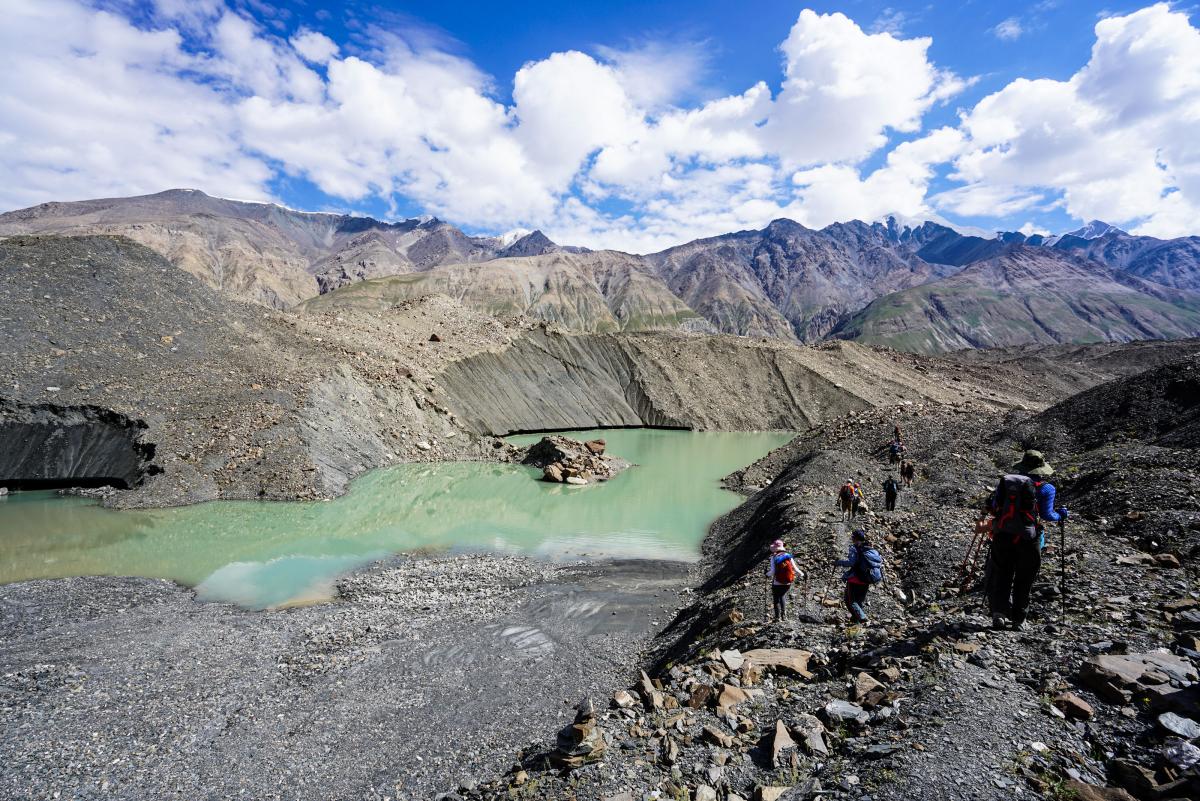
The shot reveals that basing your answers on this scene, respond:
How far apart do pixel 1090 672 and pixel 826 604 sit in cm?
653

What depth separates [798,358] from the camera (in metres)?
69.9

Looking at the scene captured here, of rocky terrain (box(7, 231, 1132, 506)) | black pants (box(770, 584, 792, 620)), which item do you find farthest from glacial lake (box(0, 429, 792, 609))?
black pants (box(770, 584, 792, 620))

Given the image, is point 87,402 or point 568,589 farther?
point 87,402

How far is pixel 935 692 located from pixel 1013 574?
273 centimetres

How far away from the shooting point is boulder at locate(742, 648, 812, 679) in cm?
816

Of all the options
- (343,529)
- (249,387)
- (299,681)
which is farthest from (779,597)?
(249,387)

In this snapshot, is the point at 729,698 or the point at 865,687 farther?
the point at 729,698

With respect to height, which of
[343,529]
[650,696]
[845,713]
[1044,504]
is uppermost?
[1044,504]

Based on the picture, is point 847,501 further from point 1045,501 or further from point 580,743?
point 580,743

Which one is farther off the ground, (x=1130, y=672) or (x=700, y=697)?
(x=1130, y=672)

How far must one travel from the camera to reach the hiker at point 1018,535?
301 inches

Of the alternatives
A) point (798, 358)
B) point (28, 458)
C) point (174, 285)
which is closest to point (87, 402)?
point (28, 458)

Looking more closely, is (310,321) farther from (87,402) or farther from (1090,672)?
(1090,672)

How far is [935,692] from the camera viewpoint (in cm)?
636
